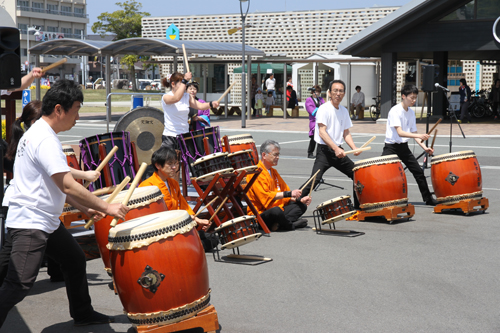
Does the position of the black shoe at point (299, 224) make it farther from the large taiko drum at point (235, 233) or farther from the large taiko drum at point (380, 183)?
the large taiko drum at point (235, 233)

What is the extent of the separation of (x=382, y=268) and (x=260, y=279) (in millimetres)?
1253

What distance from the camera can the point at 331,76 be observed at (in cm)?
3706

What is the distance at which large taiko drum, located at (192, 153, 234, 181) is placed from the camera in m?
6.59

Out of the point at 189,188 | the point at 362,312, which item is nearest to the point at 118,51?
the point at 189,188

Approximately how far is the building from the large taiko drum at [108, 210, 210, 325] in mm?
78233

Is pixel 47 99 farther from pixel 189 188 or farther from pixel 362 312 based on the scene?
pixel 189 188

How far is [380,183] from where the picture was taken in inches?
320

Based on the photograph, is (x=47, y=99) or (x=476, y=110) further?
→ (x=476, y=110)

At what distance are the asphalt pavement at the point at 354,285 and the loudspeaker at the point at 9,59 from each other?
6.12ft

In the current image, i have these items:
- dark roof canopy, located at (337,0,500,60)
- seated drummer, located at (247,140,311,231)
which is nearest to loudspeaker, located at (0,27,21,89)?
seated drummer, located at (247,140,311,231)

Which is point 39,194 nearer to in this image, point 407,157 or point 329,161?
point 329,161

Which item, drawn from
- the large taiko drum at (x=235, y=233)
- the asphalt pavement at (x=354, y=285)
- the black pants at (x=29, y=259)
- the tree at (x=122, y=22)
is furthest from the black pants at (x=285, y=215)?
the tree at (x=122, y=22)

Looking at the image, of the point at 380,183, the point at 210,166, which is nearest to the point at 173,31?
the point at 380,183

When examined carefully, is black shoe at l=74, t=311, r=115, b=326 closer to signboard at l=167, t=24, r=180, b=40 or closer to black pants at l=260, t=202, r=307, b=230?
black pants at l=260, t=202, r=307, b=230
